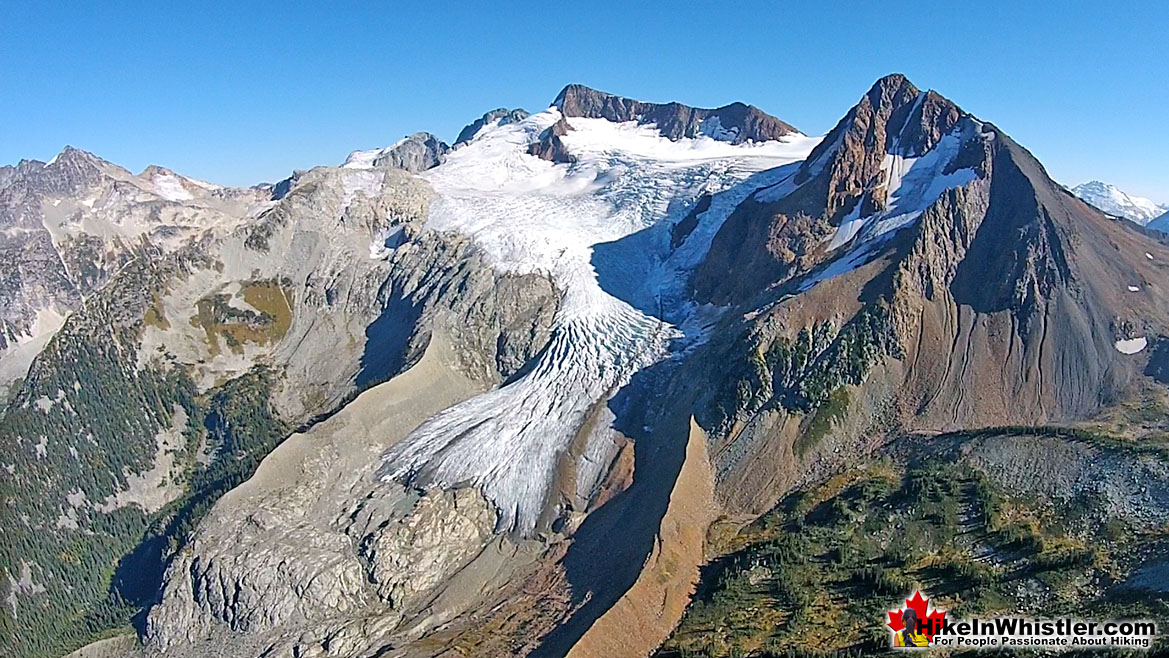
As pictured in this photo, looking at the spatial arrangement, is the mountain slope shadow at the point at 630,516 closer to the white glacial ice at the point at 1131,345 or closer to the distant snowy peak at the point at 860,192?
the distant snowy peak at the point at 860,192

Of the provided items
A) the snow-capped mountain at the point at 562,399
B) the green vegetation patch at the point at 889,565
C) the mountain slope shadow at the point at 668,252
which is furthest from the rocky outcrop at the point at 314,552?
the mountain slope shadow at the point at 668,252

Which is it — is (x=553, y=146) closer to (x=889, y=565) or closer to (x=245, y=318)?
(x=245, y=318)

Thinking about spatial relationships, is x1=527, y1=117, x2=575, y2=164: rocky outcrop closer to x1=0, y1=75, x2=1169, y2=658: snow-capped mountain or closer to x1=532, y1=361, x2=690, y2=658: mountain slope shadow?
x1=0, y1=75, x2=1169, y2=658: snow-capped mountain

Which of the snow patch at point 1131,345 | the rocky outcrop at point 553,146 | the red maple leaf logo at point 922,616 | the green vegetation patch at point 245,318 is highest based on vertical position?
the rocky outcrop at point 553,146

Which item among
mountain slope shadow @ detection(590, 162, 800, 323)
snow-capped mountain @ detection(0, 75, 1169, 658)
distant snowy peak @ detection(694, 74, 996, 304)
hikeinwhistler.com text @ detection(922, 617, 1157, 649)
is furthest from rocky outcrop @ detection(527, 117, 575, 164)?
hikeinwhistler.com text @ detection(922, 617, 1157, 649)

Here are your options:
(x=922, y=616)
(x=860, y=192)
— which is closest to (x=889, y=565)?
(x=922, y=616)

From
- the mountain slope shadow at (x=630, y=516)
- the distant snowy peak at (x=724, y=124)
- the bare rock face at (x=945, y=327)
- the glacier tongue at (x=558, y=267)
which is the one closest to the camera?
the mountain slope shadow at (x=630, y=516)
